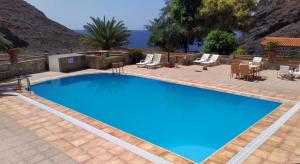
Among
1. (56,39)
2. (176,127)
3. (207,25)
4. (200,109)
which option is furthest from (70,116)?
(56,39)

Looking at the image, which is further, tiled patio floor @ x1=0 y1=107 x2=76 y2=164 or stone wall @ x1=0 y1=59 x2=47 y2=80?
stone wall @ x1=0 y1=59 x2=47 y2=80

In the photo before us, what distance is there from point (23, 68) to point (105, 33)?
306 inches

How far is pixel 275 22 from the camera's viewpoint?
213 feet

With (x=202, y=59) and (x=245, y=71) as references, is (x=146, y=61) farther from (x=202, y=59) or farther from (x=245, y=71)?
(x=245, y=71)

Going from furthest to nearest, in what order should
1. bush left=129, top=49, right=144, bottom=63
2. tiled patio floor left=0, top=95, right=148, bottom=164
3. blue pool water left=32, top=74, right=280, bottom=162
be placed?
bush left=129, top=49, right=144, bottom=63 → blue pool water left=32, top=74, right=280, bottom=162 → tiled patio floor left=0, top=95, right=148, bottom=164

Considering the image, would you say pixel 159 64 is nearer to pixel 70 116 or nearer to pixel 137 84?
pixel 137 84

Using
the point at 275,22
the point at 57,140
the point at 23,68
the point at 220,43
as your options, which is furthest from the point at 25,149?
the point at 275,22

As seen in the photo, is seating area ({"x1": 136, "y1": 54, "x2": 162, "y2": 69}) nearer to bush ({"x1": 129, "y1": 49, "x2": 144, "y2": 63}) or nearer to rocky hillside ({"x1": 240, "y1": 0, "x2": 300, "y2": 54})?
bush ({"x1": 129, "y1": 49, "x2": 144, "y2": 63})

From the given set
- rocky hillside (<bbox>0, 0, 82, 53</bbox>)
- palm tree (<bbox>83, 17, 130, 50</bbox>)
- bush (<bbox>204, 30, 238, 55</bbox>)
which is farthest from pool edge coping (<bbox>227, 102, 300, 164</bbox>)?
rocky hillside (<bbox>0, 0, 82, 53</bbox>)

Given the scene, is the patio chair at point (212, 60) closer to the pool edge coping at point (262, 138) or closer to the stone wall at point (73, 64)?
the stone wall at point (73, 64)

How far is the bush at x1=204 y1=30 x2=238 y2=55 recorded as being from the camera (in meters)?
19.5

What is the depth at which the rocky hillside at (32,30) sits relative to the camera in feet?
168

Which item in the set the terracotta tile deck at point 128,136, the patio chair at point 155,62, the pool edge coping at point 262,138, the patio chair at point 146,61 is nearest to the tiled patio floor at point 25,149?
the terracotta tile deck at point 128,136

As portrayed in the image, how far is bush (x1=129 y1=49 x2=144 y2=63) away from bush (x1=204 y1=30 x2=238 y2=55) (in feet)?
17.0
